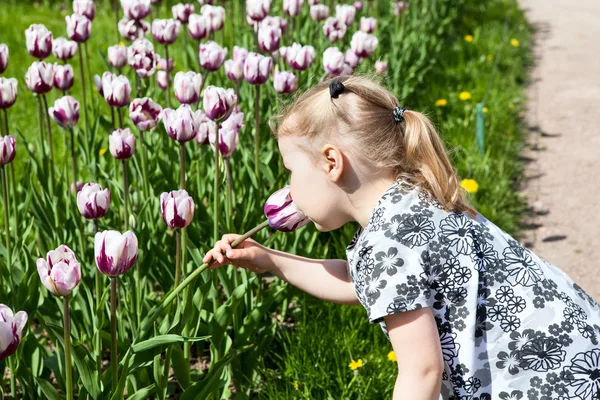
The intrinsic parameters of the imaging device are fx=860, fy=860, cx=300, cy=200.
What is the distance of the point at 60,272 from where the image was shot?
1520mm

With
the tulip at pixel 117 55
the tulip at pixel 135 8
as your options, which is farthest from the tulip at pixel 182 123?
the tulip at pixel 135 8

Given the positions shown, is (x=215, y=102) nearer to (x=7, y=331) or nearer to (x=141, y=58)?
(x=141, y=58)

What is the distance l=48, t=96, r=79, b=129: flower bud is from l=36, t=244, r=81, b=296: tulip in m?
0.97

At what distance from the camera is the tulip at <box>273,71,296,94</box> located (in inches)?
102

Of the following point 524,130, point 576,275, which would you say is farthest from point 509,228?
point 524,130

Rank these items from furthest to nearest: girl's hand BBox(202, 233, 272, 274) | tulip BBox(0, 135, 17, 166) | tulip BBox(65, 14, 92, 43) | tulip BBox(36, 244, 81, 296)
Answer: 1. tulip BBox(65, 14, 92, 43)
2. tulip BBox(0, 135, 17, 166)
3. girl's hand BBox(202, 233, 272, 274)
4. tulip BBox(36, 244, 81, 296)

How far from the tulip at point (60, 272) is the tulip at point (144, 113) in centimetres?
89

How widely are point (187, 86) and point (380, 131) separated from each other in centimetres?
75

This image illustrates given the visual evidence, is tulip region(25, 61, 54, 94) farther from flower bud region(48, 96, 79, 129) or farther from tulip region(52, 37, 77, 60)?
tulip region(52, 37, 77, 60)

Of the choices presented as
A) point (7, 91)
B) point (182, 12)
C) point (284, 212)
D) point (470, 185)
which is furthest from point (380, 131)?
point (470, 185)

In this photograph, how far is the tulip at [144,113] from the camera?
239cm

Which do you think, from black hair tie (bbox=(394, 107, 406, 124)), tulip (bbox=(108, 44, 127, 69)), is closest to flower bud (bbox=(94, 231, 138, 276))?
black hair tie (bbox=(394, 107, 406, 124))

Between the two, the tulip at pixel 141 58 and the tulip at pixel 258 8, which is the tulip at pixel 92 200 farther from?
the tulip at pixel 258 8

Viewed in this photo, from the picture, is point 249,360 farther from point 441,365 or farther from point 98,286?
point 441,365
